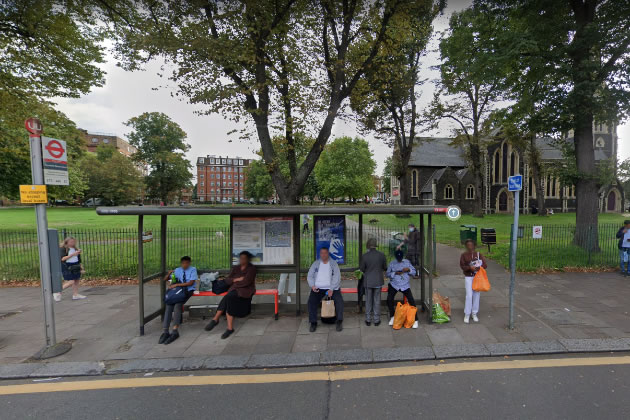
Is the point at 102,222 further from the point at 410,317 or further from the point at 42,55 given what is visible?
the point at 410,317

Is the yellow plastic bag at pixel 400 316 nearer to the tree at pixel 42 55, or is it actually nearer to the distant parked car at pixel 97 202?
the tree at pixel 42 55

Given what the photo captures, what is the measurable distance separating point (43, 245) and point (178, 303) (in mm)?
2121

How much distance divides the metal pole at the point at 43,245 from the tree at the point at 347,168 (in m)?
42.4

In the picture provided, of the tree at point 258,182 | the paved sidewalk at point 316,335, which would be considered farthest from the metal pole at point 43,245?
the tree at point 258,182

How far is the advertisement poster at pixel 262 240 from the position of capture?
230 inches

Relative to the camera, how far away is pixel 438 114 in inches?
834

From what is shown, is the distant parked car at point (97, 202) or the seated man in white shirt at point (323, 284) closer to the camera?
the seated man in white shirt at point (323, 284)

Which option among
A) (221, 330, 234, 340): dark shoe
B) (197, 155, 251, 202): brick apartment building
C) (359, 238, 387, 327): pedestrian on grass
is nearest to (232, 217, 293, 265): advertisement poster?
(221, 330, 234, 340): dark shoe

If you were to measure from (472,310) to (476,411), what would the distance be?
109 inches

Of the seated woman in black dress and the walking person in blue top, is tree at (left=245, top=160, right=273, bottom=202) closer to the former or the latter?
the walking person in blue top

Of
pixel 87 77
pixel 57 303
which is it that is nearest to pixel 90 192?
pixel 87 77

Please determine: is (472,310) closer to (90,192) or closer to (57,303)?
(57,303)

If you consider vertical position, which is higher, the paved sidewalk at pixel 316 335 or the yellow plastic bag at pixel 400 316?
the yellow plastic bag at pixel 400 316

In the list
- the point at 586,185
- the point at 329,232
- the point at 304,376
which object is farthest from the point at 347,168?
the point at 304,376
